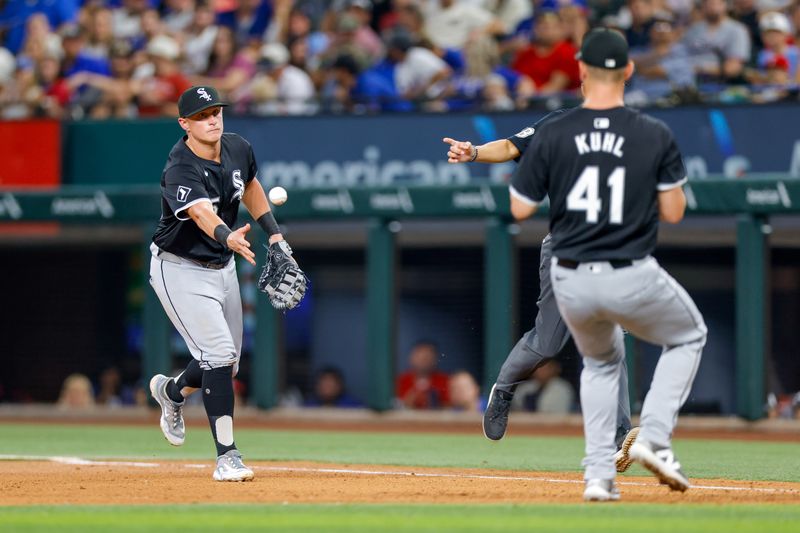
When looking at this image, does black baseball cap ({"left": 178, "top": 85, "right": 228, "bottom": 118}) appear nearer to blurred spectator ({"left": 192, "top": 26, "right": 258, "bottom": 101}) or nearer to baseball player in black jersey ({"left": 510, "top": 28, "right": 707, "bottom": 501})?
baseball player in black jersey ({"left": 510, "top": 28, "right": 707, "bottom": 501})

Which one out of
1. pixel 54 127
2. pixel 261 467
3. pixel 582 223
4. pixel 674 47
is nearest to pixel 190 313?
pixel 261 467

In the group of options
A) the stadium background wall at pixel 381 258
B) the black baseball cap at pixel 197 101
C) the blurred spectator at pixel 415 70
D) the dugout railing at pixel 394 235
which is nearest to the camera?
the black baseball cap at pixel 197 101

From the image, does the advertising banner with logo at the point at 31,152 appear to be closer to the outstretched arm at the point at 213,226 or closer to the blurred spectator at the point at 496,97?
the blurred spectator at the point at 496,97

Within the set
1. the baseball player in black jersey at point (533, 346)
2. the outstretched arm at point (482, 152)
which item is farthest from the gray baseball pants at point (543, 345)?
the outstretched arm at point (482, 152)

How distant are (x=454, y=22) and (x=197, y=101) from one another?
8.07 meters

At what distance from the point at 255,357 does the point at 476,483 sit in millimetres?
6859

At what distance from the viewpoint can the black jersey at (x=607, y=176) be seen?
5.55m

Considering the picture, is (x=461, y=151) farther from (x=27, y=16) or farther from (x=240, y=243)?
(x=27, y=16)

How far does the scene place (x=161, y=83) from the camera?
48.5ft

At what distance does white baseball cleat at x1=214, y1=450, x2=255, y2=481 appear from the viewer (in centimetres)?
699

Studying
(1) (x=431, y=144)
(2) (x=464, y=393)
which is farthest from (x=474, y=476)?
(1) (x=431, y=144)

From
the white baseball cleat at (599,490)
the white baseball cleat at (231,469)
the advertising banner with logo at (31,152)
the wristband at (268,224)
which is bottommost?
the white baseball cleat at (231,469)

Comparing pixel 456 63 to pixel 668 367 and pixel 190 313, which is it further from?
pixel 668 367

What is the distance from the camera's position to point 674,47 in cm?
1271
